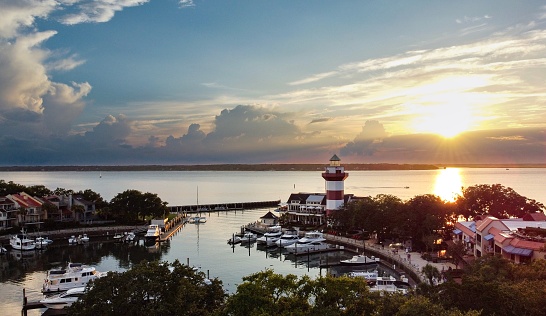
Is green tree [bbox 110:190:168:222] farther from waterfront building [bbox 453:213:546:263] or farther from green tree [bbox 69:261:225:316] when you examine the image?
green tree [bbox 69:261:225:316]

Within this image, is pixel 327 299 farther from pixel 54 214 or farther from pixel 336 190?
pixel 54 214

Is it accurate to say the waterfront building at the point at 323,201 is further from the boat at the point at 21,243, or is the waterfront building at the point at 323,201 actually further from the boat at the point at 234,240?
the boat at the point at 21,243

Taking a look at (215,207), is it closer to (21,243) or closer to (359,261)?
(21,243)

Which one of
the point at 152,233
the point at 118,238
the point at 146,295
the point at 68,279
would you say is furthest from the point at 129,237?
the point at 146,295

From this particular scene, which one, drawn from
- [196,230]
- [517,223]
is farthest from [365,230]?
A: [196,230]

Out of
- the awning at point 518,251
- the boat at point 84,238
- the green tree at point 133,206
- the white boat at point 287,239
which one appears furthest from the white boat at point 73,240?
the awning at point 518,251
